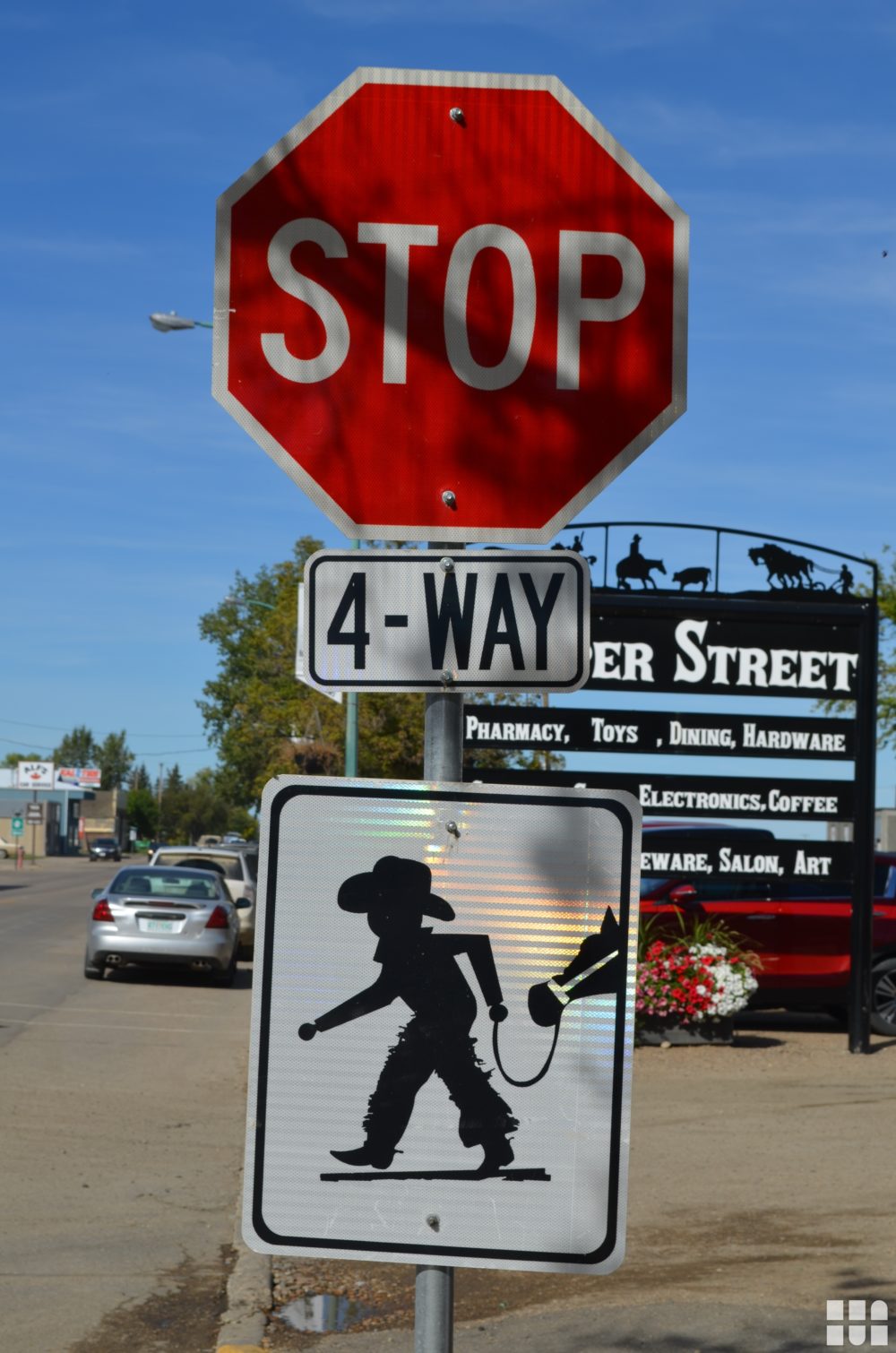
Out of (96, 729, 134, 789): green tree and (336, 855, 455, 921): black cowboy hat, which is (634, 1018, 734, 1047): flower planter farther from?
(96, 729, 134, 789): green tree

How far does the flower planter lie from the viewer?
14.0 m

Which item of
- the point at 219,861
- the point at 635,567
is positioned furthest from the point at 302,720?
the point at 635,567

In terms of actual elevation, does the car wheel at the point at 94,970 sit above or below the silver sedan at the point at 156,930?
below

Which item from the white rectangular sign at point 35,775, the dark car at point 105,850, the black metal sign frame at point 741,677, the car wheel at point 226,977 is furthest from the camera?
the white rectangular sign at point 35,775

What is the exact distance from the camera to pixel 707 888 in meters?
15.5

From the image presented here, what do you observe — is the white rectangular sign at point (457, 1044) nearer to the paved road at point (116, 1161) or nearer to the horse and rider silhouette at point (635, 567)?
the paved road at point (116, 1161)

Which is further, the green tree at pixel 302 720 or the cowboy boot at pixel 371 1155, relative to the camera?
the green tree at pixel 302 720

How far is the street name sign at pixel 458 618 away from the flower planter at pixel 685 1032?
12044mm

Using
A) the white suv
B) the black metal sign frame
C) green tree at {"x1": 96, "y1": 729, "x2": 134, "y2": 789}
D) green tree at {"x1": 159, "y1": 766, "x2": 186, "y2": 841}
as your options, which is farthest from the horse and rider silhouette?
green tree at {"x1": 96, "y1": 729, "x2": 134, "y2": 789}

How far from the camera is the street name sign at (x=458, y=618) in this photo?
2375 millimetres

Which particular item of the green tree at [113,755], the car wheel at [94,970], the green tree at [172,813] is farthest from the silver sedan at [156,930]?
the green tree at [113,755]

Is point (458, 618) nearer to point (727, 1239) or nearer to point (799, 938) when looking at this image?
point (727, 1239)

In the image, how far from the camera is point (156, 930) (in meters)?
18.9

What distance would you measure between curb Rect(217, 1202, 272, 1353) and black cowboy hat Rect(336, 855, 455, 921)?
129 inches
